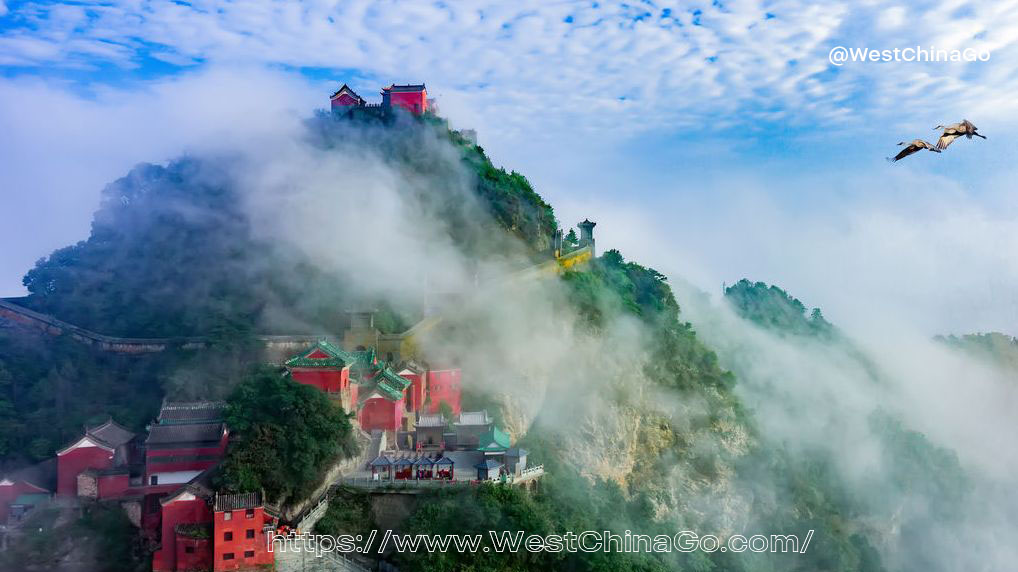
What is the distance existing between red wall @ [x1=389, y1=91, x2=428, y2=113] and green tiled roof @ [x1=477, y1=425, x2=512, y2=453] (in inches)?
872

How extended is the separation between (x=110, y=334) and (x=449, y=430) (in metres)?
15.6

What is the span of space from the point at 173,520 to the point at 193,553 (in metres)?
1.11

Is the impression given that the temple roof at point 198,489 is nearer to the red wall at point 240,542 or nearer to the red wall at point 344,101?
the red wall at point 240,542

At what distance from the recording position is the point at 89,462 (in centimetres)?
3019

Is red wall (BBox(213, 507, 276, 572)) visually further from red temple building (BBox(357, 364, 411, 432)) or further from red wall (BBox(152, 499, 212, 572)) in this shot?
red temple building (BBox(357, 364, 411, 432))

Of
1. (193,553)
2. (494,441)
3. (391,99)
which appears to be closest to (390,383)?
(494,441)

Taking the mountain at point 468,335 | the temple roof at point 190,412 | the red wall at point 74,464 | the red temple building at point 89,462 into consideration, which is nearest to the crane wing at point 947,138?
the mountain at point 468,335

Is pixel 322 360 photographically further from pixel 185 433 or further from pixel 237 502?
pixel 237 502

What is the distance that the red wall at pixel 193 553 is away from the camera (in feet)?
88.4

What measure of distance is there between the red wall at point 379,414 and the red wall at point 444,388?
8.98 ft

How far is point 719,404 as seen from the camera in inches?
1823

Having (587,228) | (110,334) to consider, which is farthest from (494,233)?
(110,334)

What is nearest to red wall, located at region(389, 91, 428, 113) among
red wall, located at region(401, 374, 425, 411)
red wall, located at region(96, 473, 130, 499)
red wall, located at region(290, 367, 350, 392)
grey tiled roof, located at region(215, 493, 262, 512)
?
red wall, located at region(401, 374, 425, 411)

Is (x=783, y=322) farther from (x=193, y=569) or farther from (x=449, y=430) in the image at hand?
(x=193, y=569)
